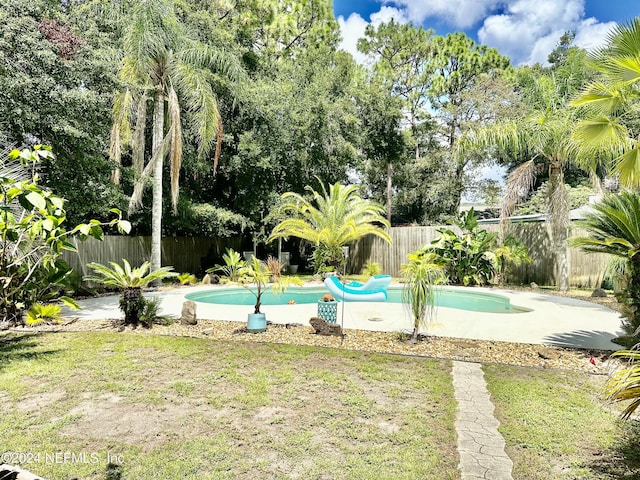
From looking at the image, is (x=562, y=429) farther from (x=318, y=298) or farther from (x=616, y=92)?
(x=318, y=298)

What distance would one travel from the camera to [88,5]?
11.5m

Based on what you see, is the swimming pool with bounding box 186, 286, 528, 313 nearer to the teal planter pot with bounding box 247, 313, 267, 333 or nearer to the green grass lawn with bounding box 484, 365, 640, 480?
A: the teal planter pot with bounding box 247, 313, 267, 333

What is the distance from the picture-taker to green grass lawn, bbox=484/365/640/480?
2.54 m

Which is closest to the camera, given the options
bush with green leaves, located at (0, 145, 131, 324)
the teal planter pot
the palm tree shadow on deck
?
bush with green leaves, located at (0, 145, 131, 324)

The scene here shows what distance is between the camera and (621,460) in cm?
263

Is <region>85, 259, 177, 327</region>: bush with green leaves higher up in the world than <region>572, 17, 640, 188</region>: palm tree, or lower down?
lower down

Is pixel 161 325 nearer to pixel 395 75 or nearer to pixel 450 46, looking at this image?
pixel 395 75

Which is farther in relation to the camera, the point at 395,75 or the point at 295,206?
the point at 395,75

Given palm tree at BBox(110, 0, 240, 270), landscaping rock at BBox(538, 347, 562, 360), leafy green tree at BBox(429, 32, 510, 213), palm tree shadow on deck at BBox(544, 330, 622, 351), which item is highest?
leafy green tree at BBox(429, 32, 510, 213)

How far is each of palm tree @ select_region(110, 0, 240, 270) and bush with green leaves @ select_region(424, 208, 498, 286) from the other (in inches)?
328

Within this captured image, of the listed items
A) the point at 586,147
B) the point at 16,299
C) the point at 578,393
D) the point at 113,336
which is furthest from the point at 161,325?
the point at 586,147

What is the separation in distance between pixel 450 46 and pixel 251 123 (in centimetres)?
1476

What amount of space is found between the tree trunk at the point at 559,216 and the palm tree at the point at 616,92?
6.03 m

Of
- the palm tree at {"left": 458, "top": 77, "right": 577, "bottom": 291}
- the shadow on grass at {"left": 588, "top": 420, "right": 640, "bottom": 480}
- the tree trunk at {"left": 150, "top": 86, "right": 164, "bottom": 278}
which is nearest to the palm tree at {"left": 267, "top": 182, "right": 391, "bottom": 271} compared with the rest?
the tree trunk at {"left": 150, "top": 86, "right": 164, "bottom": 278}
